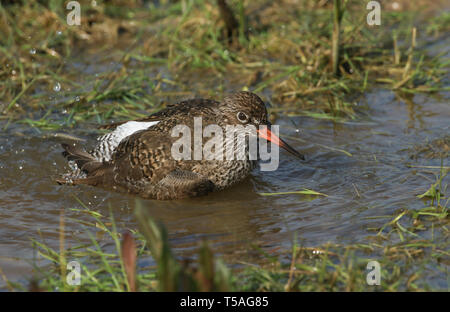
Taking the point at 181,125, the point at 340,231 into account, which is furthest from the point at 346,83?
the point at 340,231

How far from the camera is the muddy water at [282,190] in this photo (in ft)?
15.3

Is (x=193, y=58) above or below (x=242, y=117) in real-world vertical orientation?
above

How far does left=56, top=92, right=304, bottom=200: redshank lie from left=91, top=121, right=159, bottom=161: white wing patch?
5 centimetres

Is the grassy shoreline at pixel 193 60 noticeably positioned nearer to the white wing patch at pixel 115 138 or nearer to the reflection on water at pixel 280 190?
the reflection on water at pixel 280 190

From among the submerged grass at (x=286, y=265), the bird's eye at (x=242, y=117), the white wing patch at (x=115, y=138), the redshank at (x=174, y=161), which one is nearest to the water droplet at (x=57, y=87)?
the white wing patch at (x=115, y=138)

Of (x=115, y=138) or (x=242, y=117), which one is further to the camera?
(x=115, y=138)

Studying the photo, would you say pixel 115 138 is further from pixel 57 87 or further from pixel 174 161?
pixel 57 87

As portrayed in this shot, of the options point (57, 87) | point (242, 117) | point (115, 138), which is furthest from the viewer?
point (57, 87)

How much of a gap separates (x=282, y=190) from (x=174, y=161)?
926 mm

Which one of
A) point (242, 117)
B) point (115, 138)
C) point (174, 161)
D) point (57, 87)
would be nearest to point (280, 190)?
point (242, 117)

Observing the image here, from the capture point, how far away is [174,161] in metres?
5.33

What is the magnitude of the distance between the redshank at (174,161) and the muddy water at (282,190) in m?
0.11

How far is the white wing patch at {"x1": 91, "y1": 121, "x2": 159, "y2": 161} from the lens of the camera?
18.8ft
